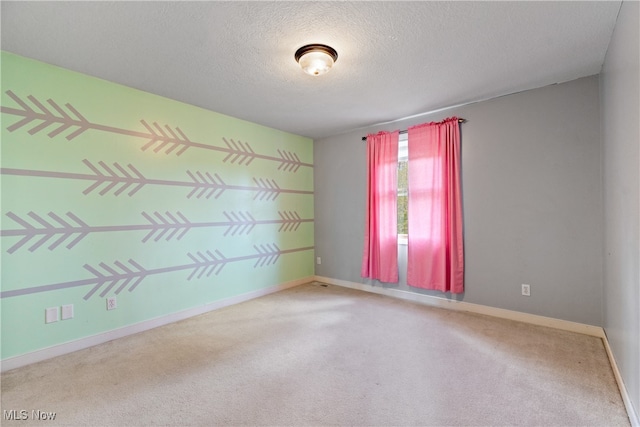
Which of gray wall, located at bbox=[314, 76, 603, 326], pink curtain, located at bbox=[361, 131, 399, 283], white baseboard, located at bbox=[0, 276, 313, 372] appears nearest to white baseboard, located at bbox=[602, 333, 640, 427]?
gray wall, located at bbox=[314, 76, 603, 326]

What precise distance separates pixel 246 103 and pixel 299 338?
2.62 m

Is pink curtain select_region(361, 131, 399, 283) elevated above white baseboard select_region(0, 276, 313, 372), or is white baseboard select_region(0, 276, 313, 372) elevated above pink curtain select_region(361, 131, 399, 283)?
pink curtain select_region(361, 131, 399, 283)

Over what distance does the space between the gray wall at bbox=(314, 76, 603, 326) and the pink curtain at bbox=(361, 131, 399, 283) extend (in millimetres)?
561

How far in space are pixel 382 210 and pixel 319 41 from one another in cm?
251

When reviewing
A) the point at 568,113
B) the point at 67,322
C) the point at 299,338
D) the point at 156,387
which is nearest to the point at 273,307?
the point at 299,338

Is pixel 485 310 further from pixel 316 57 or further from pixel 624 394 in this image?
pixel 316 57

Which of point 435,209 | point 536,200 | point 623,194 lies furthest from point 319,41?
point 536,200

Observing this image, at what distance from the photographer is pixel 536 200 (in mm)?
2980

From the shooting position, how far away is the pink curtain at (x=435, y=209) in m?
3.44

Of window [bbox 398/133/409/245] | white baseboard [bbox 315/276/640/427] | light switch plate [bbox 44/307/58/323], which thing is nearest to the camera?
white baseboard [bbox 315/276/640/427]

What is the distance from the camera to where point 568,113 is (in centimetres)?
279

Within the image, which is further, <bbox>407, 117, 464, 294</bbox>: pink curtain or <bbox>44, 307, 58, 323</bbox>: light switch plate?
<bbox>407, 117, 464, 294</bbox>: pink curtain

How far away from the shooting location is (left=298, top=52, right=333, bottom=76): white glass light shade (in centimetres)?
219

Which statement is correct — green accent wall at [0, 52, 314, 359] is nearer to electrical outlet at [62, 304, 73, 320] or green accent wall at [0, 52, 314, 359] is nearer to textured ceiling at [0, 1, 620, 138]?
electrical outlet at [62, 304, 73, 320]
